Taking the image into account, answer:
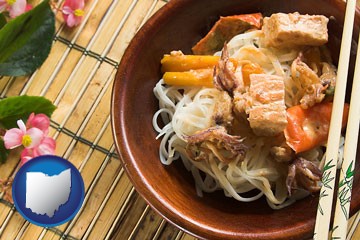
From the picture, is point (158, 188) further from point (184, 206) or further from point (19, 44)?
point (19, 44)

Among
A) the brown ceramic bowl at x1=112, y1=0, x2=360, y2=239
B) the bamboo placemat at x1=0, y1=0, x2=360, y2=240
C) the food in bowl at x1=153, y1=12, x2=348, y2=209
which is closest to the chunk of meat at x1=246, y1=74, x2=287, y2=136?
the food in bowl at x1=153, y1=12, x2=348, y2=209

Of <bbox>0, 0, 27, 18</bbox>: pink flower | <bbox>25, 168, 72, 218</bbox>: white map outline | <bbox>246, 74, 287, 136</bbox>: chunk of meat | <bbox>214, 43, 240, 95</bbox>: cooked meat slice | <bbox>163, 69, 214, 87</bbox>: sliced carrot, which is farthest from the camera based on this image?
<bbox>0, 0, 27, 18</bbox>: pink flower

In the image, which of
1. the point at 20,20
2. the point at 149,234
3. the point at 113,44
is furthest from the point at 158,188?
the point at 20,20

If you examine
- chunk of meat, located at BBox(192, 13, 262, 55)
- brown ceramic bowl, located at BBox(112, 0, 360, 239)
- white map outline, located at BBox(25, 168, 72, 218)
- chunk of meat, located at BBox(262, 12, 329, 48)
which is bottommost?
white map outline, located at BBox(25, 168, 72, 218)

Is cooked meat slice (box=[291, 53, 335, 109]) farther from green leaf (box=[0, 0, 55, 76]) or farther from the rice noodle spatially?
green leaf (box=[0, 0, 55, 76])

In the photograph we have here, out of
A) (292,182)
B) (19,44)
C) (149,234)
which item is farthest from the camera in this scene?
(19,44)

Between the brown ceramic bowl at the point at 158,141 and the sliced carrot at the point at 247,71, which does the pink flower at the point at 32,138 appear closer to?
the brown ceramic bowl at the point at 158,141

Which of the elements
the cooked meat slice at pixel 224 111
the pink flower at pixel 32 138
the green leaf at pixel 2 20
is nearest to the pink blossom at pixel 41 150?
the pink flower at pixel 32 138
